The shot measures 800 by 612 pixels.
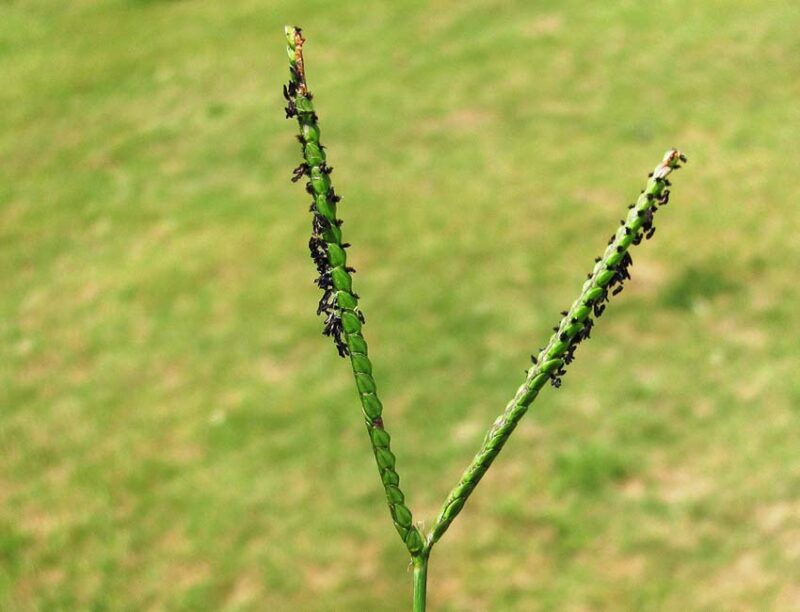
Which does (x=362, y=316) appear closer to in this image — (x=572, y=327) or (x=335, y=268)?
(x=335, y=268)

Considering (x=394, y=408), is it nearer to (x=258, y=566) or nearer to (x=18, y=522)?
(x=258, y=566)

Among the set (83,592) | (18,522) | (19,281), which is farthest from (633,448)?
(19,281)

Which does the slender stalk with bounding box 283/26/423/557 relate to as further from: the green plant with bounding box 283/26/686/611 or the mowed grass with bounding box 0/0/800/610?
the mowed grass with bounding box 0/0/800/610

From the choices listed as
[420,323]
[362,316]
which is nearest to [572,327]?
[362,316]

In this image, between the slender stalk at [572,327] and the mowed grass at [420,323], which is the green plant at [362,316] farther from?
the mowed grass at [420,323]

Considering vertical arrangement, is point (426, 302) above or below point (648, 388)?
above

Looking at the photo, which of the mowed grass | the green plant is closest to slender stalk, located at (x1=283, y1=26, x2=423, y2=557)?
the green plant

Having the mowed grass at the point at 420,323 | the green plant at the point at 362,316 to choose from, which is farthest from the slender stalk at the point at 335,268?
the mowed grass at the point at 420,323

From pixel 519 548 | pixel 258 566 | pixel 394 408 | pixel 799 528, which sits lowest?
pixel 799 528
